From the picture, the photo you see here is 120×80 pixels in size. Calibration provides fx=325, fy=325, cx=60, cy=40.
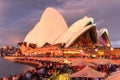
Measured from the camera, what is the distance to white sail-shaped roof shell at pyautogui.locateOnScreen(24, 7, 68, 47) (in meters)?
90.2

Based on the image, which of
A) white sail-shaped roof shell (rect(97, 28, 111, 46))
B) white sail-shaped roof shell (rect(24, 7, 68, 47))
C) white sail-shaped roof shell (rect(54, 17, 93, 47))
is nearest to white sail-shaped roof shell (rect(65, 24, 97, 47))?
white sail-shaped roof shell (rect(54, 17, 93, 47))

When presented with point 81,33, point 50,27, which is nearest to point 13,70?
point 81,33

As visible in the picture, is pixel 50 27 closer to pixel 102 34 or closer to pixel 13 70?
pixel 102 34

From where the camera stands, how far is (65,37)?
86062 millimetres

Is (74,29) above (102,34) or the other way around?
above

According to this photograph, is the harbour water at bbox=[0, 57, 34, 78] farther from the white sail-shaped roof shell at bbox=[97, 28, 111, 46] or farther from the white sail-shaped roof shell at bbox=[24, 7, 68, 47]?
the white sail-shaped roof shell at bbox=[97, 28, 111, 46]

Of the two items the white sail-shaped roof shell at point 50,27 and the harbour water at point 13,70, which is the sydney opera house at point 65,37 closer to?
the white sail-shaped roof shell at point 50,27

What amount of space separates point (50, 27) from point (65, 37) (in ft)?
25.2

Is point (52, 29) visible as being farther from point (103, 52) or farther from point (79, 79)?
point (79, 79)

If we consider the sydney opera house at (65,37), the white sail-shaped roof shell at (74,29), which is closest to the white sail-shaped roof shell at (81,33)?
the sydney opera house at (65,37)

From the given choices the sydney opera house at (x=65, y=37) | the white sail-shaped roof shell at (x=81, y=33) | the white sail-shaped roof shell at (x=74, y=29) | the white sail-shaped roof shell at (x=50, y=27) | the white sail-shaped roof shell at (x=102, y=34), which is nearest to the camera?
the white sail-shaped roof shell at (x=81, y=33)

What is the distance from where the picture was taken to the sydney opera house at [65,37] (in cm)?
8344

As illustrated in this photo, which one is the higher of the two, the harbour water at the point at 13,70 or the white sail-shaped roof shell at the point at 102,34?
the white sail-shaped roof shell at the point at 102,34

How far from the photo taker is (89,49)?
85.3 m
